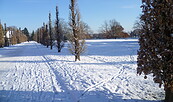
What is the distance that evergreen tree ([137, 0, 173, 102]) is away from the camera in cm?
405

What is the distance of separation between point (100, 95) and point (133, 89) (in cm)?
141

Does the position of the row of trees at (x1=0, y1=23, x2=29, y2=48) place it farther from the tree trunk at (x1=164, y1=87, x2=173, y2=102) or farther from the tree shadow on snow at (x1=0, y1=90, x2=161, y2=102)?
the tree trunk at (x1=164, y1=87, x2=173, y2=102)

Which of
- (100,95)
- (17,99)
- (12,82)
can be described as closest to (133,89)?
(100,95)

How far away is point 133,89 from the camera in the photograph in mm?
6164

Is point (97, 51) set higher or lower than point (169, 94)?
higher

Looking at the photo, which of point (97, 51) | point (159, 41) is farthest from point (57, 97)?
point (97, 51)

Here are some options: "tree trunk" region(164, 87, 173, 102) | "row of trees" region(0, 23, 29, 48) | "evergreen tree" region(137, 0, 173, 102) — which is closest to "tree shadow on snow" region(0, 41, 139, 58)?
"tree trunk" region(164, 87, 173, 102)

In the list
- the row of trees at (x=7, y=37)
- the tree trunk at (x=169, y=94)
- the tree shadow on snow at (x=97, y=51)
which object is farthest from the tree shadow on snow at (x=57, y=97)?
the row of trees at (x=7, y=37)

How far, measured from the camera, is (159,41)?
163 inches

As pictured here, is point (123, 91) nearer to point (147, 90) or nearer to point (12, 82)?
point (147, 90)

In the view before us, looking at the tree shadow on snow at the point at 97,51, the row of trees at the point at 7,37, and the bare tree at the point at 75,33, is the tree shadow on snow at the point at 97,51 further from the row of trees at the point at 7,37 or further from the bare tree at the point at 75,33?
the row of trees at the point at 7,37

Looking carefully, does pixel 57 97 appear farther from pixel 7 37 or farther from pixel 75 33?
pixel 7 37

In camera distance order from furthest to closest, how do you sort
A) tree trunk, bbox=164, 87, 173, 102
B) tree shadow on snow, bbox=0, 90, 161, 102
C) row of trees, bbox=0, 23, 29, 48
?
row of trees, bbox=0, 23, 29, 48 → tree shadow on snow, bbox=0, 90, 161, 102 → tree trunk, bbox=164, 87, 173, 102

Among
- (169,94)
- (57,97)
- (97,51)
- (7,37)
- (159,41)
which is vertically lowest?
(57,97)
